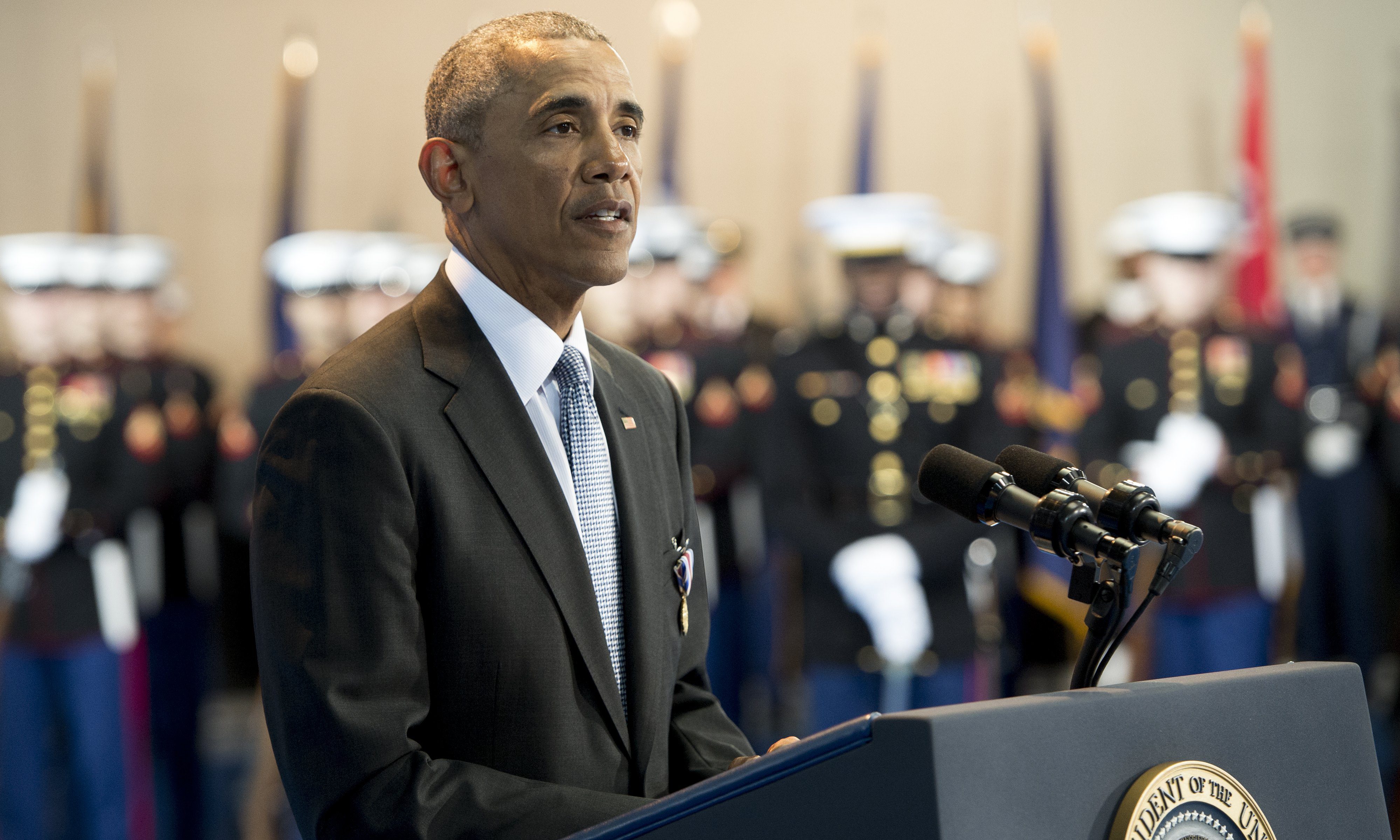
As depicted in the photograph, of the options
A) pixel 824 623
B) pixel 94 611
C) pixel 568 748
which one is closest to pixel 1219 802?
pixel 568 748

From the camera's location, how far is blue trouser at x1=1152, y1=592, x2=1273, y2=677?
4.36m

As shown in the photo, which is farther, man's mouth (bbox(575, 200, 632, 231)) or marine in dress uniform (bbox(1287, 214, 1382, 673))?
marine in dress uniform (bbox(1287, 214, 1382, 673))

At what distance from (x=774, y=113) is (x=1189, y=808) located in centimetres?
471

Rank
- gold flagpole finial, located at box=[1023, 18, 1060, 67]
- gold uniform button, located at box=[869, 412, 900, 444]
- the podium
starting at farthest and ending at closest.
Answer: gold flagpole finial, located at box=[1023, 18, 1060, 67] → gold uniform button, located at box=[869, 412, 900, 444] → the podium

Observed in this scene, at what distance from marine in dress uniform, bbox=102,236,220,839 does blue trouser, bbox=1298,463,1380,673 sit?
4.15 metres

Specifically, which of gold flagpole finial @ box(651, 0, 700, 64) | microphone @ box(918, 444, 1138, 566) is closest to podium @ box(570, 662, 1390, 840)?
microphone @ box(918, 444, 1138, 566)

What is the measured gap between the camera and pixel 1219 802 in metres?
0.90

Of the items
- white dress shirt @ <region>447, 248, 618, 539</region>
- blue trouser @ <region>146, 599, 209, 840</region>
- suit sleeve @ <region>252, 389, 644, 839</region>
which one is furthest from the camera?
blue trouser @ <region>146, 599, 209, 840</region>

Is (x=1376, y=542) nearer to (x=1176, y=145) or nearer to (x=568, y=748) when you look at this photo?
(x=1176, y=145)

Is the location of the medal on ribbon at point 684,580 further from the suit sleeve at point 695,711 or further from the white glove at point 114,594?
the white glove at point 114,594

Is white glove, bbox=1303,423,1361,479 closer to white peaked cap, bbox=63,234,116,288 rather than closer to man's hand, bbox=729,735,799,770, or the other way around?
man's hand, bbox=729,735,799,770

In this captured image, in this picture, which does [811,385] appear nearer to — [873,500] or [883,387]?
[883,387]

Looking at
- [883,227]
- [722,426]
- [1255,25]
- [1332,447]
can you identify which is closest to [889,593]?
[722,426]

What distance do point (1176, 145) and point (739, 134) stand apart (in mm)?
1855
